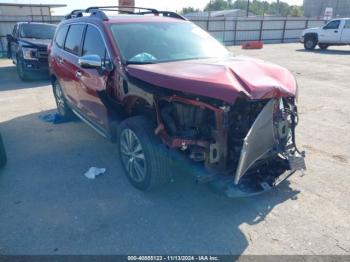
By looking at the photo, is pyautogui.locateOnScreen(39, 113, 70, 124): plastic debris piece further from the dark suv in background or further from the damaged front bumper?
the dark suv in background

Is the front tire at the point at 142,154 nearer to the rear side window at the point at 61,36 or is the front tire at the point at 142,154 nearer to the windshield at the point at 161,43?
the windshield at the point at 161,43

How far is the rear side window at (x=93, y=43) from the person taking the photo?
13.4 feet

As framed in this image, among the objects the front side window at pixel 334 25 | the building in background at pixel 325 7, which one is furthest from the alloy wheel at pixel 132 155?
the building in background at pixel 325 7

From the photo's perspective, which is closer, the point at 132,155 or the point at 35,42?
the point at 132,155

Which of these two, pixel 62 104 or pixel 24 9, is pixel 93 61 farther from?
pixel 24 9

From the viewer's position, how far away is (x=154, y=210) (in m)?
3.38

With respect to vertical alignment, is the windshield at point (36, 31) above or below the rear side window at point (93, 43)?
below

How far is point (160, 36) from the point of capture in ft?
14.0

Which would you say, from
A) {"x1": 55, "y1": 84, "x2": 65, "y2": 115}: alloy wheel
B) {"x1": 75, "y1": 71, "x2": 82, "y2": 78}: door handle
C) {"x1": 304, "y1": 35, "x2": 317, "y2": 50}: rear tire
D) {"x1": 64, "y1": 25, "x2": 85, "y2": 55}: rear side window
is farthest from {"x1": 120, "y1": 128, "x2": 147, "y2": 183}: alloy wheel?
{"x1": 304, "y1": 35, "x2": 317, "y2": 50}: rear tire

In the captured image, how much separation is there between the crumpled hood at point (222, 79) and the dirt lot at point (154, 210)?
127 centimetres

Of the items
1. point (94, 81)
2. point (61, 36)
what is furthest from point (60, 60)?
point (94, 81)

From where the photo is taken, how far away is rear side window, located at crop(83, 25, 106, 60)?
408cm

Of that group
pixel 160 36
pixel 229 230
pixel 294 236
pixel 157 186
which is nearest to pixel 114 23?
pixel 160 36

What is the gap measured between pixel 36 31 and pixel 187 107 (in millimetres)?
10723
